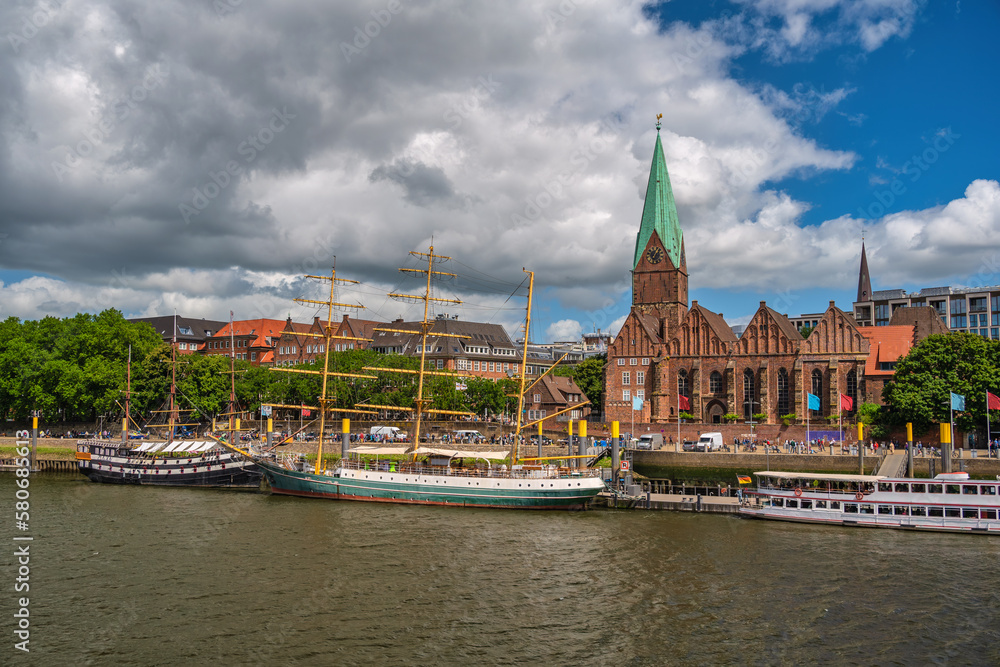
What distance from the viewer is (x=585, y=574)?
32.6 meters

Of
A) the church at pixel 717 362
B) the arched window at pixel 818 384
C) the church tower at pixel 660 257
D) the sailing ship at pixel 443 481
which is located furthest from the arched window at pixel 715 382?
the sailing ship at pixel 443 481

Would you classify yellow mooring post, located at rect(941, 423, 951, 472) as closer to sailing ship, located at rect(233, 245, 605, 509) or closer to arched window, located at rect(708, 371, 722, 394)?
sailing ship, located at rect(233, 245, 605, 509)

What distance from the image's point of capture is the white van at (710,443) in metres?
75.1

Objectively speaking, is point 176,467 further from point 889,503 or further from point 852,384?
point 852,384

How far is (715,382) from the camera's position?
9762 cm

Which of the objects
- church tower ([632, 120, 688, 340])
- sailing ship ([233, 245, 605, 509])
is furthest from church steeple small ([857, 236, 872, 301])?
sailing ship ([233, 245, 605, 509])

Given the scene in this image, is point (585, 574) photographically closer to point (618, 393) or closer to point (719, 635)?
point (719, 635)

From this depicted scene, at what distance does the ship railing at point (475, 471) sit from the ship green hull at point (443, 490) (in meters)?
1.09

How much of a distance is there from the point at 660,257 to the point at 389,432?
5263 centimetres

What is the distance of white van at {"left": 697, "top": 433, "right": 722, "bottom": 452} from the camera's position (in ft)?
246

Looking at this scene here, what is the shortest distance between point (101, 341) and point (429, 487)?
193 feet

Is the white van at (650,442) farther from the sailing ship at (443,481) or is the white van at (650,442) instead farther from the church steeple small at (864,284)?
the church steeple small at (864,284)

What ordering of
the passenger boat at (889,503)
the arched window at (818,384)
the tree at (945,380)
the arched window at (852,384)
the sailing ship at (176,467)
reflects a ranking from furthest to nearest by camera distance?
1. the arched window at (818,384)
2. the arched window at (852,384)
3. the tree at (945,380)
4. the sailing ship at (176,467)
5. the passenger boat at (889,503)

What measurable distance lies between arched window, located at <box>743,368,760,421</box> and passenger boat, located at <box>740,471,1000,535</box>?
4761 centimetres
